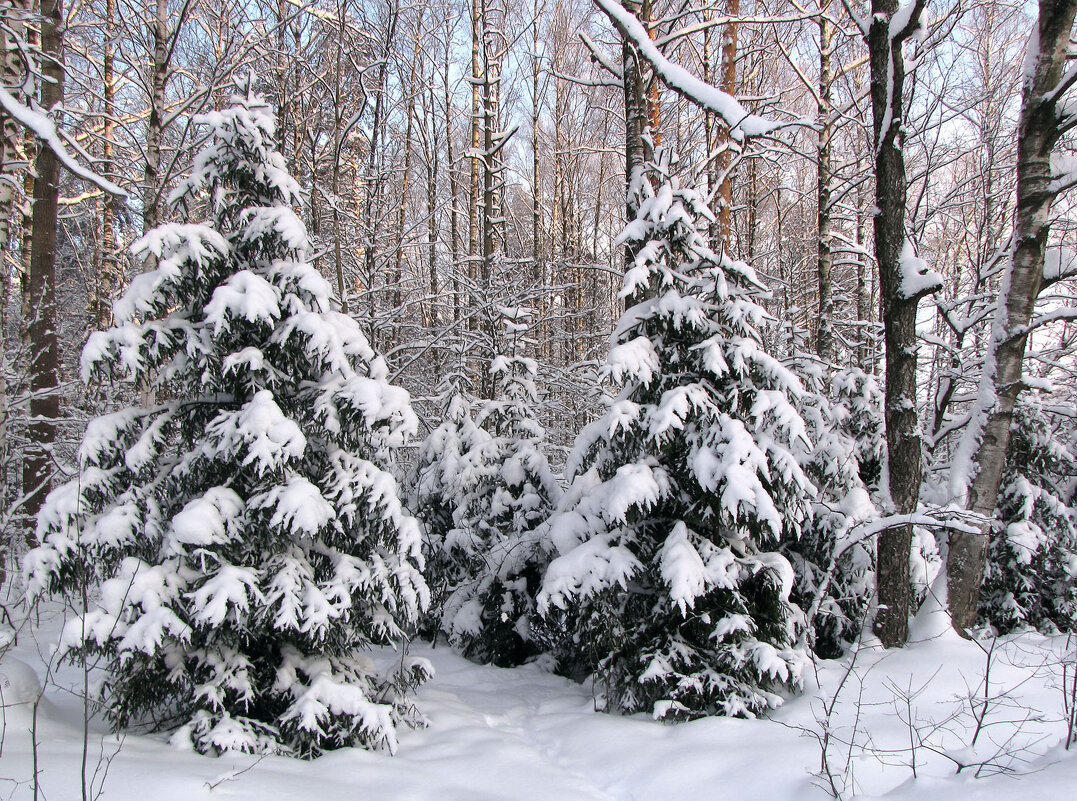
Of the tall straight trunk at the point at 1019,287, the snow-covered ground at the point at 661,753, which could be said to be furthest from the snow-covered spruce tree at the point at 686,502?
the tall straight trunk at the point at 1019,287

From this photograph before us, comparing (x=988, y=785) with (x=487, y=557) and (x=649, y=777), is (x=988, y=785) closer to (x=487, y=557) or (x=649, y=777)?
(x=649, y=777)

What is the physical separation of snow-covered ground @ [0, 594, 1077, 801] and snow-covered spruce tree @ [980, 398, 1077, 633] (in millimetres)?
1746

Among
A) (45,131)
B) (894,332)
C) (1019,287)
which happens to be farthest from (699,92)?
(45,131)

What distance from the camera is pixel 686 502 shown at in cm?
521

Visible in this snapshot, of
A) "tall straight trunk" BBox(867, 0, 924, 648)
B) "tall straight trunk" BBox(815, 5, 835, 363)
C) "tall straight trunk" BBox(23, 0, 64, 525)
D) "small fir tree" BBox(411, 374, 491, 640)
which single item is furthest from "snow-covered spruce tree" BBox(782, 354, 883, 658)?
"tall straight trunk" BBox(23, 0, 64, 525)

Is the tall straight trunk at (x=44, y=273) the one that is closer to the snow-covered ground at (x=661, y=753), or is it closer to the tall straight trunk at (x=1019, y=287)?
the snow-covered ground at (x=661, y=753)

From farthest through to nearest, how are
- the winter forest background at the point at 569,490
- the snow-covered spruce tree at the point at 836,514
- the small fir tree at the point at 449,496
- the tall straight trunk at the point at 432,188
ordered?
the tall straight trunk at the point at 432,188 < the small fir tree at the point at 449,496 < the snow-covered spruce tree at the point at 836,514 < the winter forest background at the point at 569,490

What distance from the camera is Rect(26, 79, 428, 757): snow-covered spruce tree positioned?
13.0 feet

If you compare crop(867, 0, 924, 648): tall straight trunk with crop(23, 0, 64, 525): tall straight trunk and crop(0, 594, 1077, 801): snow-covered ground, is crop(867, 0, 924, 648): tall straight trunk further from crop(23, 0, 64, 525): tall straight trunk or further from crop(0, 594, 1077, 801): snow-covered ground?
crop(23, 0, 64, 525): tall straight trunk

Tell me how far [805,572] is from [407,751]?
388 cm

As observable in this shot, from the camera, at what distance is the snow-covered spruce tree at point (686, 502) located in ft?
15.6

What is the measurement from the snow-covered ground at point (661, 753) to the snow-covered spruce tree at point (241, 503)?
1.19 ft

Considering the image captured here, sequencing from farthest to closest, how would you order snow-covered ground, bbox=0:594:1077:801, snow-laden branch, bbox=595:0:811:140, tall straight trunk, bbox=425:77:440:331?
tall straight trunk, bbox=425:77:440:331, snow-laden branch, bbox=595:0:811:140, snow-covered ground, bbox=0:594:1077:801

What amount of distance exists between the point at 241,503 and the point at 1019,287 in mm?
6328
